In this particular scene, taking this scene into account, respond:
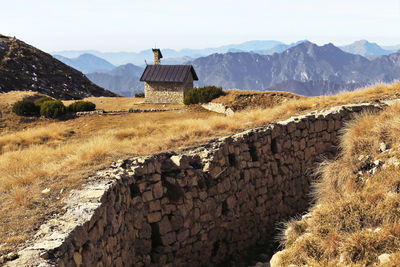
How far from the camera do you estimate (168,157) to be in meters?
10.3

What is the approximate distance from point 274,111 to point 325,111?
2.41 meters

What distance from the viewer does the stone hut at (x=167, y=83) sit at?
123 ft

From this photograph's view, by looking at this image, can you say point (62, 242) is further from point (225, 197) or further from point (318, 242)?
point (225, 197)

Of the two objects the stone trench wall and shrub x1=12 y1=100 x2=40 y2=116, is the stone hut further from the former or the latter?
the stone trench wall

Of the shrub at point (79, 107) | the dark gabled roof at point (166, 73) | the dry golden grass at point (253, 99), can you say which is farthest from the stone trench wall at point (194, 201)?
the dark gabled roof at point (166, 73)

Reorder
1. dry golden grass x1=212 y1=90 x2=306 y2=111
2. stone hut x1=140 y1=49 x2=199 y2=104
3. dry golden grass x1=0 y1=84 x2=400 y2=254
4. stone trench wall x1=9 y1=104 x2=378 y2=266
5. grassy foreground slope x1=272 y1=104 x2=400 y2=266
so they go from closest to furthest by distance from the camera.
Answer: grassy foreground slope x1=272 y1=104 x2=400 y2=266 → stone trench wall x1=9 y1=104 x2=378 y2=266 → dry golden grass x1=0 y1=84 x2=400 y2=254 → dry golden grass x1=212 y1=90 x2=306 y2=111 → stone hut x1=140 y1=49 x2=199 y2=104

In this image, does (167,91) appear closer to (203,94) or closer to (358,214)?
(203,94)

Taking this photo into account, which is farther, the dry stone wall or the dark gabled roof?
the dark gabled roof

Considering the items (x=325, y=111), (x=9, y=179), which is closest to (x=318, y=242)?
(x=9, y=179)

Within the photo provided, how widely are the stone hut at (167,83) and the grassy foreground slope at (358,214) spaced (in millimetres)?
27528

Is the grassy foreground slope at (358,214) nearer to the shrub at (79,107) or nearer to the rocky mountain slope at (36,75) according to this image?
Answer: the shrub at (79,107)

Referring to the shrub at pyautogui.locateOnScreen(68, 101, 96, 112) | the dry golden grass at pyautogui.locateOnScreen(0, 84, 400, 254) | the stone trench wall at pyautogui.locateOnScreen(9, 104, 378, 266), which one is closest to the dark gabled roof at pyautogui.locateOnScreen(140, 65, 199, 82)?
the shrub at pyautogui.locateOnScreen(68, 101, 96, 112)

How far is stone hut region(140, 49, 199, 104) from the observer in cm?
3734

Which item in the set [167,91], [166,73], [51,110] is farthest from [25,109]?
[166,73]
